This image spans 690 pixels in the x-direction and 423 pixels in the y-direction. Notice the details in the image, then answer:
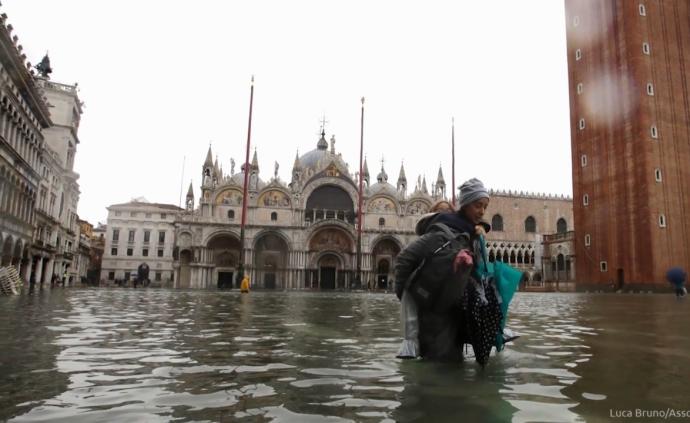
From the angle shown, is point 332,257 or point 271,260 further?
point 332,257

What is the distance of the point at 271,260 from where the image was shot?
48.8m

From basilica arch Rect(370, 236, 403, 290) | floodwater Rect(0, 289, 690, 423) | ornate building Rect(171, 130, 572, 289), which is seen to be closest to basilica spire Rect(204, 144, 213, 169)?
ornate building Rect(171, 130, 572, 289)

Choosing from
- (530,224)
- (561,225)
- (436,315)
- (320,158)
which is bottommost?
(436,315)

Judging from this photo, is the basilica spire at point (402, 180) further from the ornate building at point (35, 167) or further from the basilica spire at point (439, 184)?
the ornate building at point (35, 167)

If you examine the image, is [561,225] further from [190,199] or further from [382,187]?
[190,199]

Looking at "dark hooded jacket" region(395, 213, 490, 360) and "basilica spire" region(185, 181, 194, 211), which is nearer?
"dark hooded jacket" region(395, 213, 490, 360)

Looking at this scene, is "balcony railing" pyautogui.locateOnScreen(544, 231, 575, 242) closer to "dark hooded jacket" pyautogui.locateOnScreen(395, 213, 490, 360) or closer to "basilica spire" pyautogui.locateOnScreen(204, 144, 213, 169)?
"basilica spire" pyautogui.locateOnScreen(204, 144, 213, 169)

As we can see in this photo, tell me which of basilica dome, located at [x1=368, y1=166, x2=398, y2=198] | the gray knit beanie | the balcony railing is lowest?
the gray knit beanie

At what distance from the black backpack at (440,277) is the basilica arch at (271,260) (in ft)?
145

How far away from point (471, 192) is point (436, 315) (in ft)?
3.48

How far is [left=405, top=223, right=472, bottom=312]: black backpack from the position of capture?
381 centimetres

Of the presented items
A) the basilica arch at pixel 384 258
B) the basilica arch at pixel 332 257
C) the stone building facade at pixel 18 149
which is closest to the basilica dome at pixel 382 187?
the basilica arch at pixel 384 258

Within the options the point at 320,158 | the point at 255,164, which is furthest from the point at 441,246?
the point at 320,158

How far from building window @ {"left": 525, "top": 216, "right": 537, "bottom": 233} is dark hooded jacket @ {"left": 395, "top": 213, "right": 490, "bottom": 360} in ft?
190
